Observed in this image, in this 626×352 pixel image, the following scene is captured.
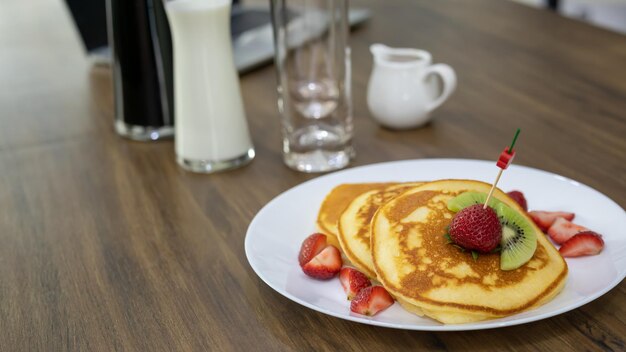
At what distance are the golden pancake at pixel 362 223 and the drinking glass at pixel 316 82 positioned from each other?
0.78 feet

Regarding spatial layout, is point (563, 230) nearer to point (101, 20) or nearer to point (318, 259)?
point (318, 259)

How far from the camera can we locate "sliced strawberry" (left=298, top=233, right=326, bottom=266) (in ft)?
2.97

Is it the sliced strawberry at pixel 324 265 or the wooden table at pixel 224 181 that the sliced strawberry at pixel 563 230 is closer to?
the wooden table at pixel 224 181

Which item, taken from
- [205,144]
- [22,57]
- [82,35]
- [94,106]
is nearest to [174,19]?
[205,144]

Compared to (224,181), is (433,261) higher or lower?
higher

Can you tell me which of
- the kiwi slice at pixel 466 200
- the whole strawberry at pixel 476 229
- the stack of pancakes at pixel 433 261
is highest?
the whole strawberry at pixel 476 229

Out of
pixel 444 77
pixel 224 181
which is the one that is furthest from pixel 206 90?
pixel 444 77

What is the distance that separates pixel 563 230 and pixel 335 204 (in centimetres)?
29

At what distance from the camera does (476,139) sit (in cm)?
133

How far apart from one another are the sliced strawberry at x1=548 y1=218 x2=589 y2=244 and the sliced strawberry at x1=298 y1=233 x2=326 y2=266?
28cm

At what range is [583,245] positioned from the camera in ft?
2.90

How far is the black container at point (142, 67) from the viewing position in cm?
132

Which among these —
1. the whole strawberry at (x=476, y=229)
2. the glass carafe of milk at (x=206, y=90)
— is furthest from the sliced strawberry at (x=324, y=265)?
the glass carafe of milk at (x=206, y=90)

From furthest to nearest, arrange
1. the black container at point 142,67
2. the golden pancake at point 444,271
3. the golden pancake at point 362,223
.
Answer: the black container at point 142,67 < the golden pancake at point 362,223 < the golden pancake at point 444,271
